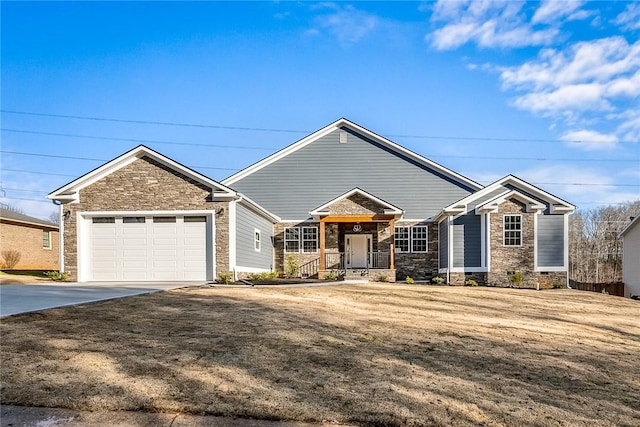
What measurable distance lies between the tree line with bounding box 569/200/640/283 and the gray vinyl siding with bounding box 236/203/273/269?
36169mm

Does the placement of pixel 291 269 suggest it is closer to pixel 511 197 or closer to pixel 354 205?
pixel 354 205

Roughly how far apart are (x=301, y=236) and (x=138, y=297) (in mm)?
13823

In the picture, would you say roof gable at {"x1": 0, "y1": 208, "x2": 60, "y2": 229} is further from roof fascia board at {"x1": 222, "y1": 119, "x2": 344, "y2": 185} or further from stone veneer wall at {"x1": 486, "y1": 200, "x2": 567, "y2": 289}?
stone veneer wall at {"x1": 486, "y1": 200, "x2": 567, "y2": 289}

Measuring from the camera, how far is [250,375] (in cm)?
505

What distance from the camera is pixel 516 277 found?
20578 millimetres

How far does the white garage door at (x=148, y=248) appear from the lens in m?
16.9

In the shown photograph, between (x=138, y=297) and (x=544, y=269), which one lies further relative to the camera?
(x=544, y=269)

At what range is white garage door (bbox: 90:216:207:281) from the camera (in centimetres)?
1686

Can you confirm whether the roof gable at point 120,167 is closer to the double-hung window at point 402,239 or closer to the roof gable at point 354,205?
the roof gable at point 354,205

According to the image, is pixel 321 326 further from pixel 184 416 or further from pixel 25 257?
pixel 25 257

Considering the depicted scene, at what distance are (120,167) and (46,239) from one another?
1703 centimetres

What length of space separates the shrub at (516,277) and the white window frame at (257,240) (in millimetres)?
10847

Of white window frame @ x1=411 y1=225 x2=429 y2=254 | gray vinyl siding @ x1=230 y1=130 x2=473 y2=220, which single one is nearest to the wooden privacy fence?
gray vinyl siding @ x1=230 y1=130 x2=473 y2=220

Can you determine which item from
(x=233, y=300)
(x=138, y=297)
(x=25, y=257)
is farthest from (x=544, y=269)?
(x=25, y=257)
